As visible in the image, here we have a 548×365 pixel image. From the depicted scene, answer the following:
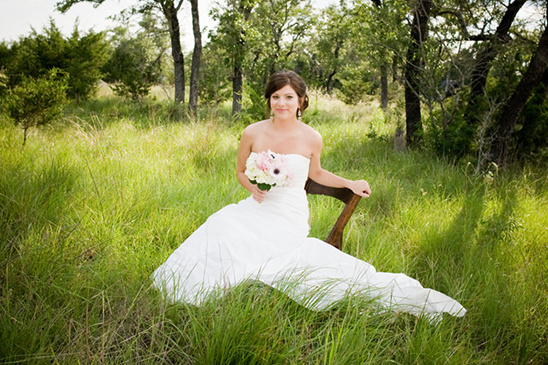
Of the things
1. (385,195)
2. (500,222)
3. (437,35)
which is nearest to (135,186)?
(385,195)

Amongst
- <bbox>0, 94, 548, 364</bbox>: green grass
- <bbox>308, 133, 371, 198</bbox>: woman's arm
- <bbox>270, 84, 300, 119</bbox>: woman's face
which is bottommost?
<bbox>0, 94, 548, 364</bbox>: green grass

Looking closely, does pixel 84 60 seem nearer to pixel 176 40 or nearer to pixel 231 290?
pixel 176 40

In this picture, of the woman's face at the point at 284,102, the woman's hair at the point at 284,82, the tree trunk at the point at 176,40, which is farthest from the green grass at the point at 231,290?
the tree trunk at the point at 176,40

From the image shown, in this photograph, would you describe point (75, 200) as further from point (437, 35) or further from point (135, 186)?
point (437, 35)

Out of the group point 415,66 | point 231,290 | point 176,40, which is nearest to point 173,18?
point 176,40

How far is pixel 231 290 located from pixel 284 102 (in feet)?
4.86

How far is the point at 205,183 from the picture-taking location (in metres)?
4.39

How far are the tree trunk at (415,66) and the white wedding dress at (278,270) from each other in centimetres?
436

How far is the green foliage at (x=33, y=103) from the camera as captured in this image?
18.1 ft

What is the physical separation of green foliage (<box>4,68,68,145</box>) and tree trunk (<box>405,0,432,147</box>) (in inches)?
236

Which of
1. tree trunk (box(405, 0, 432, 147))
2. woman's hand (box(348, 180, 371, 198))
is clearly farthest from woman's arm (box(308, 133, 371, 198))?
tree trunk (box(405, 0, 432, 147))

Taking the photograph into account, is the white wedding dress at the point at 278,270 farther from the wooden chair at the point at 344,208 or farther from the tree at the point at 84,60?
the tree at the point at 84,60

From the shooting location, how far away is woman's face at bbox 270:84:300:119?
108 inches

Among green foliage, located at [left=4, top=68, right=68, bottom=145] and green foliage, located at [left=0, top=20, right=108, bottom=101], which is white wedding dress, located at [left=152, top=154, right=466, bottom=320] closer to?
green foliage, located at [left=4, top=68, right=68, bottom=145]
